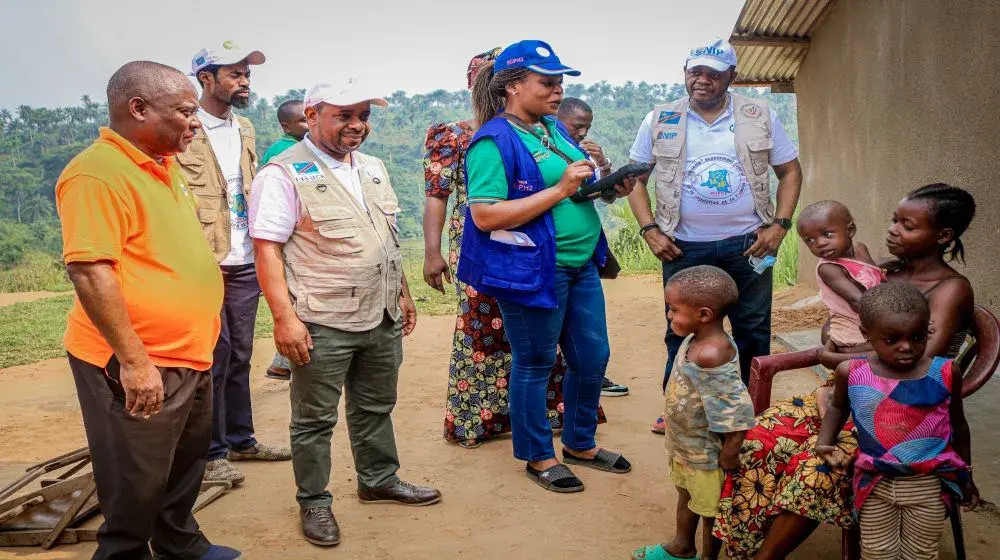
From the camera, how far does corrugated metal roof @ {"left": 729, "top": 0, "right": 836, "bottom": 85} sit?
25.4 ft

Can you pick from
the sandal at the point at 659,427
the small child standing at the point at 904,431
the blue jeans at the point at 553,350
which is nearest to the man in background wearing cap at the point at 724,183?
the sandal at the point at 659,427

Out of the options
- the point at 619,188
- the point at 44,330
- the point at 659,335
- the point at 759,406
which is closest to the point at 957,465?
the point at 759,406

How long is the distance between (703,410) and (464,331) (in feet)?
6.26

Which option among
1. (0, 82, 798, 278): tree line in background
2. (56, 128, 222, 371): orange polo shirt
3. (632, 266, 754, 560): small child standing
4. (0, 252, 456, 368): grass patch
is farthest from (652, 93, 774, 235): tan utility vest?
Answer: (0, 82, 798, 278): tree line in background

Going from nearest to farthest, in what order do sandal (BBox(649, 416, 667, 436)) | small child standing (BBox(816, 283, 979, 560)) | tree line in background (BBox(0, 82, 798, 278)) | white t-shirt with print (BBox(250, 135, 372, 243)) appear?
small child standing (BBox(816, 283, 979, 560)), white t-shirt with print (BBox(250, 135, 372, 243)), sandal (BBox(649, 416, 667, 436)), tree line in background (BBox(0, 82, 798, 278))

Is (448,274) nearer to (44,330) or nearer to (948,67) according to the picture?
(948,67)

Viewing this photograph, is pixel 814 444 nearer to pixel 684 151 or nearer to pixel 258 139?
pixel 684 151

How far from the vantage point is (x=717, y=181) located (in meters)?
4.14

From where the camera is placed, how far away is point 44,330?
9297mm

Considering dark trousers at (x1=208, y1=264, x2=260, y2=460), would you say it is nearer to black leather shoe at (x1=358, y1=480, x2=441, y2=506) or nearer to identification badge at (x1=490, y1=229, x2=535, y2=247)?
black leather shoe at (x1=358, y1=480, x2=441, y2=506)

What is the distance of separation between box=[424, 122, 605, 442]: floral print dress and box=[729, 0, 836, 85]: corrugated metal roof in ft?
14.9

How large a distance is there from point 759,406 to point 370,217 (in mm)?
1653

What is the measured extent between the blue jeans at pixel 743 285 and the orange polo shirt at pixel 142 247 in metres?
2.39

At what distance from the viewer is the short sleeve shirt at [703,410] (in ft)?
8.89
